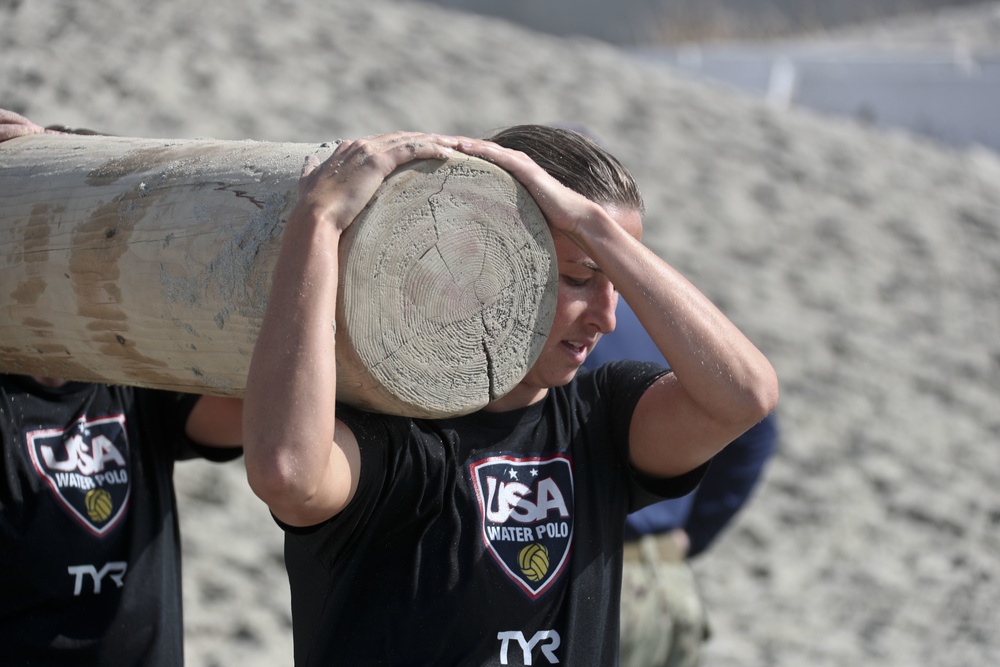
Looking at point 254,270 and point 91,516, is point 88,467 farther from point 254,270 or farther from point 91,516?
point 254,270

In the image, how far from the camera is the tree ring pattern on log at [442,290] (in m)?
1.63

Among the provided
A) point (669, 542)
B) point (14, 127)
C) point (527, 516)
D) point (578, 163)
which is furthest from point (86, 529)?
point (669, 542)

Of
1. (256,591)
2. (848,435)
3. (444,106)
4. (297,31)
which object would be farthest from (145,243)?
(297,31)

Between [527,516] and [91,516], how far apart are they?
2.96 ft

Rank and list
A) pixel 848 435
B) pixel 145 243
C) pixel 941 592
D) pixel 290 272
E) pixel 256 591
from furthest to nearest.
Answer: pixel 848 435
pixel 941 592
pixel 256 591
pixel 145 243
pixel 290 272

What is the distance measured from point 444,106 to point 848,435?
3.30m

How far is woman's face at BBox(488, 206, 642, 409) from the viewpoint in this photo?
6.23 ft

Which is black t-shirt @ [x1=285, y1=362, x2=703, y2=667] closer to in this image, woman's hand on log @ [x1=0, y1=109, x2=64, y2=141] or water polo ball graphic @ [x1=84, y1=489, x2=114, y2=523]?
water polo ball graphic @ [x1=84, y1=489, x2=114, y2=523]

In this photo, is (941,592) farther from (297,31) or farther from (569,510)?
(297,31)

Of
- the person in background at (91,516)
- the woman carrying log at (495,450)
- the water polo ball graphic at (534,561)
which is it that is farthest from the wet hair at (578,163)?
the person in background at (91,516)

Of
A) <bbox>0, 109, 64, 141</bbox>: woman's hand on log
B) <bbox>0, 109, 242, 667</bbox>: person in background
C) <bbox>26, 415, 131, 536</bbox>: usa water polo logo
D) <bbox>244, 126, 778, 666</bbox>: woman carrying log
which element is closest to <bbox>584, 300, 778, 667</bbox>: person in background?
<bbox>244, 126, 778, 666</bbox>: woman carrying log

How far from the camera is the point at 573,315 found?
6.25 feet

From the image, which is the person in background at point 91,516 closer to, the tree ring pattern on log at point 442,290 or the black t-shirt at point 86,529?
the black t-shirt at point 86,529

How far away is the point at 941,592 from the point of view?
5.06 metres
